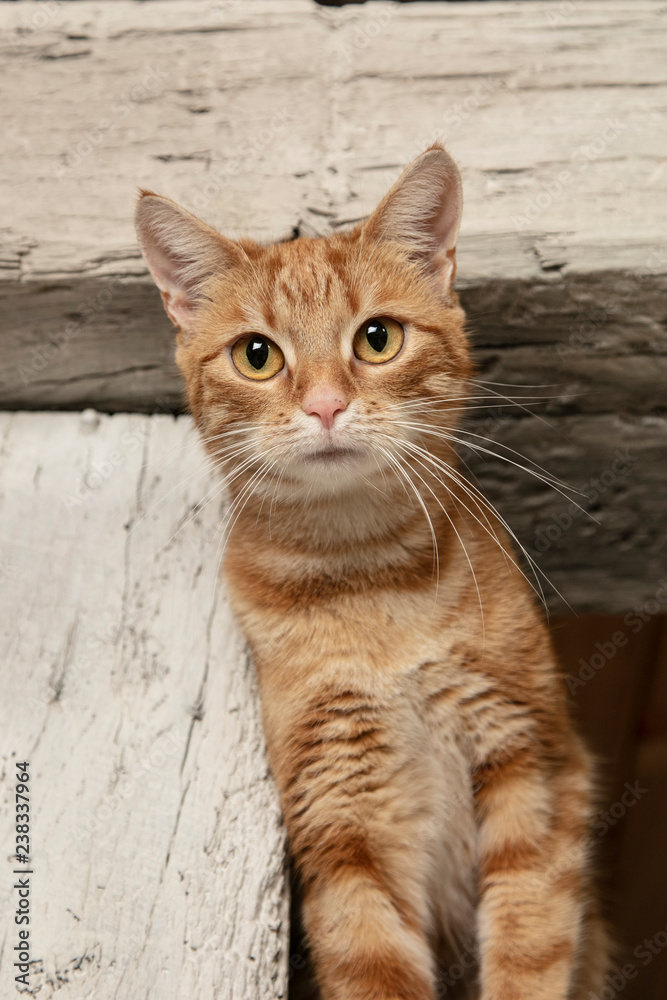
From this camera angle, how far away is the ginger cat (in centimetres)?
181

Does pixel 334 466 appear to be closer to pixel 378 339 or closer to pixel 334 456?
pixel 334 456

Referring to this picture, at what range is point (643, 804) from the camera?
379cm

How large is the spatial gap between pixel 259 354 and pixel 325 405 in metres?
0.32

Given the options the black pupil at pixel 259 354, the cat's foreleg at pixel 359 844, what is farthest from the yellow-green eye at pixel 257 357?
the cat's foreleg at pixel 359 844

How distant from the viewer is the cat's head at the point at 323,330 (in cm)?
179

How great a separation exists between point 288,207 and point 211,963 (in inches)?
76.4

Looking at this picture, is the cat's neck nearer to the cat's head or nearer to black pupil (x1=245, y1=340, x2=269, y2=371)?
the cat's head

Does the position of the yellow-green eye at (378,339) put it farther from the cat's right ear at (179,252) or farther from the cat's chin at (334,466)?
the cat's right ear at (179,252)

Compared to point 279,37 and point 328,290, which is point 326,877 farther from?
point 279,37

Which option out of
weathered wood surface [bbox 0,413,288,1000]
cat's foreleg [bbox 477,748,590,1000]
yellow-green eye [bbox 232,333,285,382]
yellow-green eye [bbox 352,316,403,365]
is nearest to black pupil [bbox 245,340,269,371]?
yellow-green eye [bbox 232,333,285,382]

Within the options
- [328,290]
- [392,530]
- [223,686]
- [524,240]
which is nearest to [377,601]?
[392,530]

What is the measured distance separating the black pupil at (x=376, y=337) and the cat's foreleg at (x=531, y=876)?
1.02m

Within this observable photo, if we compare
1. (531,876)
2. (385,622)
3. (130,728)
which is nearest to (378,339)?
(385,622)

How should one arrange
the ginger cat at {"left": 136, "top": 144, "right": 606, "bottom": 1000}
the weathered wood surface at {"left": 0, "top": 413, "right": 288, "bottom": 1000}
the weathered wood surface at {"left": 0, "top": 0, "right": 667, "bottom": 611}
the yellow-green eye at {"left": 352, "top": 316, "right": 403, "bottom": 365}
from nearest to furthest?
the weathered wood surface at {"left": 0, "top": 413, "right": 288, "bottom": 1000} → the ginger cat at {"left": 136, "top": 144, "right": 606, "bottom": 1000} → the yellow-green eye at {"left": 352, "top": 316, "right": 403, "bottom": 365} → the weathered wood surface at {"left": 0, "top": 0, "right": 667, "bottom": 611}
